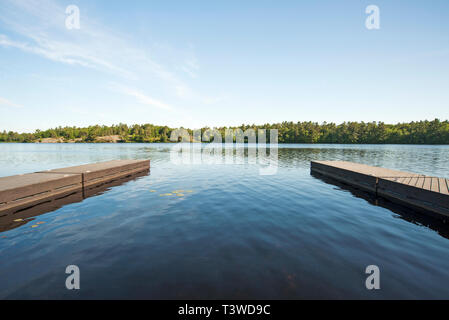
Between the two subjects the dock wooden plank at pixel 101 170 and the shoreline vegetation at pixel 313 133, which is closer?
the dock wooden plank at pixel 101 170

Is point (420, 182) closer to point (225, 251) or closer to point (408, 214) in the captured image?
point (408, 214)

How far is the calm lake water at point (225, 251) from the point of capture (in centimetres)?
475

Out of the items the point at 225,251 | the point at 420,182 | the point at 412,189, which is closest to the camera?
the point at 225,251

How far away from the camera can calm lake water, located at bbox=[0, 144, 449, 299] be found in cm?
475

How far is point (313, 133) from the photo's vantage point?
14300cm

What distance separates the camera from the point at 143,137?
172 m

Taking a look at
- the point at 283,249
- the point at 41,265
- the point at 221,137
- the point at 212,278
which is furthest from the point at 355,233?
the point at 221,137

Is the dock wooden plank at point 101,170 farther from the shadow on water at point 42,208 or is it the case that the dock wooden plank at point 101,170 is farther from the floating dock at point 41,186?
the shadow on water at point 42,208

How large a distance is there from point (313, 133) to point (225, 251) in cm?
15295

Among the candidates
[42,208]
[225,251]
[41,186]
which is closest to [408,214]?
[225,251]

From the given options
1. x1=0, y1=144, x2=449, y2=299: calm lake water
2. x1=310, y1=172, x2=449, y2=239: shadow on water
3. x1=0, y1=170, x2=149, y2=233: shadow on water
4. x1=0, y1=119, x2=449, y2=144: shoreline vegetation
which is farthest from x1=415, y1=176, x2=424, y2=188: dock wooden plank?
x1=0, y1=119, x2=449, y2=144: shoreline vegetation

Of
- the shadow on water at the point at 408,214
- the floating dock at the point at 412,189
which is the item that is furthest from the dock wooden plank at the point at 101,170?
the floating dock at the point at 412,189

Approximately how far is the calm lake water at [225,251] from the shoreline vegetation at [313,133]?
484 feet
